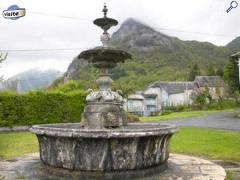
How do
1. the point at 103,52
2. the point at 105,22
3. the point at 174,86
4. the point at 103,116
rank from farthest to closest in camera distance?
1. the point at 174,86
2. the point at 105,22
3. the point at 103,52
4. the point at 103,116

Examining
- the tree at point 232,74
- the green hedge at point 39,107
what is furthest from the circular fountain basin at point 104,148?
the tree at point 232,74

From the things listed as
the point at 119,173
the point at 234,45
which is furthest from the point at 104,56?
the point at 234,45

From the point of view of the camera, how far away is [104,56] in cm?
840

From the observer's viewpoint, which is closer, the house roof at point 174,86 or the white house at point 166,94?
the white house at point 166,94

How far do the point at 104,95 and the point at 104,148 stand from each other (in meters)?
2.18

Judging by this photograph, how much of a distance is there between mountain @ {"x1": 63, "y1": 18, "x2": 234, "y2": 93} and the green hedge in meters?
42.7

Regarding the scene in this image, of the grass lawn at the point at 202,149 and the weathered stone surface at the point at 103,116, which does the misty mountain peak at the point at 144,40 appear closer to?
the grass lawn at the point at 202,149

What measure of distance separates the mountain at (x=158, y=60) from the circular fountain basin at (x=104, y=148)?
201 ft

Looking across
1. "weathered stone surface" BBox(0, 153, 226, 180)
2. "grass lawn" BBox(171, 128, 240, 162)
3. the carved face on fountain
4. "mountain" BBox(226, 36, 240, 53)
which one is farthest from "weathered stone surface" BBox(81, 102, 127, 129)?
"mountain" BBox(226, 36, 240, 53)

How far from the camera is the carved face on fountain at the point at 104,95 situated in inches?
316

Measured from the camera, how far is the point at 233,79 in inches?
2299

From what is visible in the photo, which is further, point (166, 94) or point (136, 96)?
point (166, 94)

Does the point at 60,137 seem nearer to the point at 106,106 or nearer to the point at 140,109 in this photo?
the point at 106,106

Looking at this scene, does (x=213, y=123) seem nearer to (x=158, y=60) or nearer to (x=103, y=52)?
(x=103, y=52)
